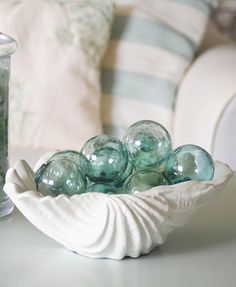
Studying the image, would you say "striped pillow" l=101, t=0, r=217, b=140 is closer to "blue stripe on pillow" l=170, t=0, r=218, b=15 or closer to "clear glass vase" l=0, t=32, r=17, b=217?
"blue stripe on pillow" l=170, t=0, r=218, b=15

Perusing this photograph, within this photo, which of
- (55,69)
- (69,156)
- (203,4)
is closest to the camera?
(69,156)

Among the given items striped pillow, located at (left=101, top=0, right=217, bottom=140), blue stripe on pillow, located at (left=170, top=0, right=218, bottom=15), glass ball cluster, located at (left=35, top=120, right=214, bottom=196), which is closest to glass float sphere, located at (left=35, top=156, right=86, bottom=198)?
glass ball cluster, located at (left=35, top=120, right=214, bottom=196)

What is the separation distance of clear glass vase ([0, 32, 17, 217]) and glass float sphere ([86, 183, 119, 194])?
5.7 inches

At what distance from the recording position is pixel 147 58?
1618mm

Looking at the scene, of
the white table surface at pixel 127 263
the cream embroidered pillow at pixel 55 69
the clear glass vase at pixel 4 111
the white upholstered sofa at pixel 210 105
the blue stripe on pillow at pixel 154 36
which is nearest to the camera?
the white table surface at pixel 127 263

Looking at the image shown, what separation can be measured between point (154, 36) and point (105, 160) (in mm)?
867

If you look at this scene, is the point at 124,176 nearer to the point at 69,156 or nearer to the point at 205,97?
the point at 69,156

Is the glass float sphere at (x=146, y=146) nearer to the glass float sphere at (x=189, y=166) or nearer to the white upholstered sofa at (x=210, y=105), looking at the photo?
the glass float sphere at (x=189, y=166)

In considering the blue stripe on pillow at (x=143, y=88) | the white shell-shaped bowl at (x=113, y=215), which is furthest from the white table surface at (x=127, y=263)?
the blue stripe on pillow at (x=143, y=88)

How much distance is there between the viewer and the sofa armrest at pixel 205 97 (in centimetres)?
141

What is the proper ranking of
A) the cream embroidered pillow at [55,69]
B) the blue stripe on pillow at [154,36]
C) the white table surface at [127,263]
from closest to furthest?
the white table surface at [127,263], the cream embroidered pillow at [55,69], the blue stripe on pillow at [154,36]

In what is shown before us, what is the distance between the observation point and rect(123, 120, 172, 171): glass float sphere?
83 cm

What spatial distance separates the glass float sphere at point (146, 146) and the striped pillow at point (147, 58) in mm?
754

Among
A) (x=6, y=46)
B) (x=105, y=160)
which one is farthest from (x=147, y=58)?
(x=105, y=160)
